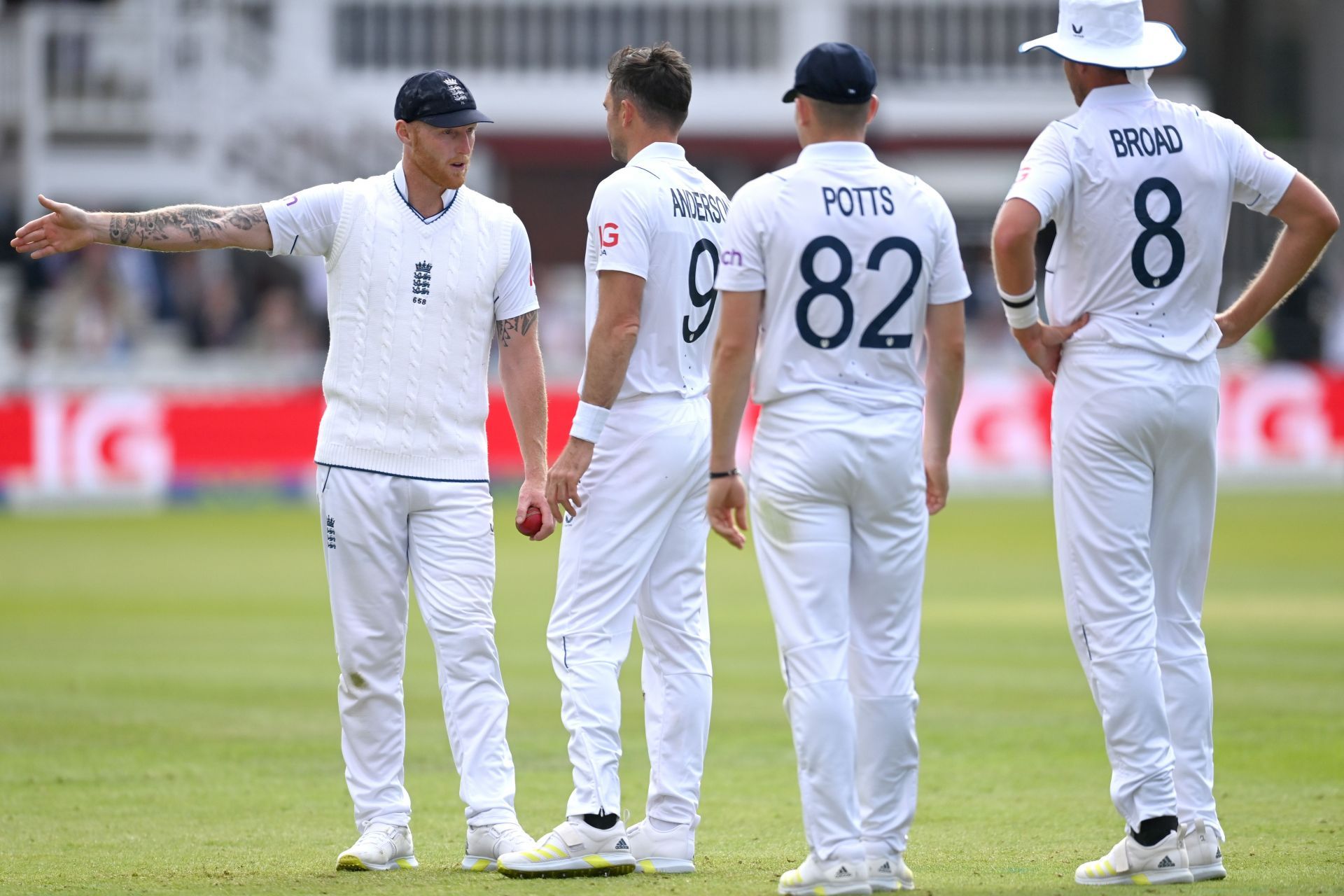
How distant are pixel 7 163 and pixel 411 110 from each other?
93.3 ft

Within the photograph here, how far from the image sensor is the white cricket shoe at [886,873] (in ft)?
19.4

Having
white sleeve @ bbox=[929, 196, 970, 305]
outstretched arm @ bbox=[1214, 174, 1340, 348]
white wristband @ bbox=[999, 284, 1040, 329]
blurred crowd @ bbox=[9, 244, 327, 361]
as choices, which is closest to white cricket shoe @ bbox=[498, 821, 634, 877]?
white sleeve @ bbox=[929, 196, 970, 305]

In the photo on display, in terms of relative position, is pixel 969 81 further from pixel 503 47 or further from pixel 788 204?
pixel 788 204

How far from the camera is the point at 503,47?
119 feet

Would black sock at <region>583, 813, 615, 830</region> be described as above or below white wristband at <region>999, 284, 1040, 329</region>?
below

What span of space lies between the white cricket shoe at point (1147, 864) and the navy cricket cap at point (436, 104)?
3221 millimetres

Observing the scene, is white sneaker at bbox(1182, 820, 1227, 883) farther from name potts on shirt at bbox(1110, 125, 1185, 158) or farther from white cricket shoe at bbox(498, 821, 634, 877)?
name potts on shirt at bbox(1110, 125, 1185, 158)

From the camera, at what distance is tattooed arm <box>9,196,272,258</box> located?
646 centimetres

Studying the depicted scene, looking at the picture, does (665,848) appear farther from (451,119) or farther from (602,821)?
(451,119)

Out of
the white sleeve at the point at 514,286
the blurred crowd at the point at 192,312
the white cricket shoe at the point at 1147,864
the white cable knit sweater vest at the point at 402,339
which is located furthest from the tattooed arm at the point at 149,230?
the blurred crowd at the point at 192,312

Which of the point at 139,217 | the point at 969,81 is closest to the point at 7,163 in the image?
the point at 969,81

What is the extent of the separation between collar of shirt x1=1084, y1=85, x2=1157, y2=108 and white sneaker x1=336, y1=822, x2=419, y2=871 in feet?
11.2

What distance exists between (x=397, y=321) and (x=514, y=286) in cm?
47

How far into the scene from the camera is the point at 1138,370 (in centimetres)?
627
